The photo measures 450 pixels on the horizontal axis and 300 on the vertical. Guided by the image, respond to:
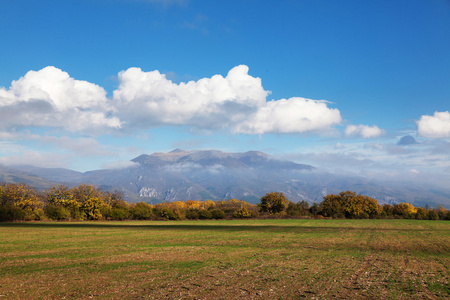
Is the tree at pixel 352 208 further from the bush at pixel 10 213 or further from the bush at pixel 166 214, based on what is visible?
Result: the bush at pixel 10 213

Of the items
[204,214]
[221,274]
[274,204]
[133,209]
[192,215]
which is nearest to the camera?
[221,274]

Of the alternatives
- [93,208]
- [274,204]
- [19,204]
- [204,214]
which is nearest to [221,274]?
[19,204]

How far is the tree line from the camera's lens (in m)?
80.6

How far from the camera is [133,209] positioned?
98312mm

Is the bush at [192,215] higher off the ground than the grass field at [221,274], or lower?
lower

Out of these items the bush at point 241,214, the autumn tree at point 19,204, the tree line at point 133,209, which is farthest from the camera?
the bush at point 241,214

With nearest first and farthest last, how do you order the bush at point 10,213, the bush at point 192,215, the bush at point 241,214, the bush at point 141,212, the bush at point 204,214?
the bush at point 10,213 < the bush at point 141,212 < the bush at point 204,214 < the bush at point 192,215 < the bush at point 241,214

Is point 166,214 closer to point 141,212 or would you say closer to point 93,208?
point 141,212

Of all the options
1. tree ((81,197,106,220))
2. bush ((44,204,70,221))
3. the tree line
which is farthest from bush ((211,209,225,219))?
bush ((44,204,70,221))

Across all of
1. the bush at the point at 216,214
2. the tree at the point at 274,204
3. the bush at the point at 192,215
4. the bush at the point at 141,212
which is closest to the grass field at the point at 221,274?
the bush at the point at 141,212

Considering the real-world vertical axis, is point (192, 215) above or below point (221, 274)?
below

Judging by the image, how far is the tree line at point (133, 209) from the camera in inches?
3174

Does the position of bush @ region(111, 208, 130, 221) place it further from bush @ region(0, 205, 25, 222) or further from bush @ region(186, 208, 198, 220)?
bush @ region(0, 205, 25, 222)

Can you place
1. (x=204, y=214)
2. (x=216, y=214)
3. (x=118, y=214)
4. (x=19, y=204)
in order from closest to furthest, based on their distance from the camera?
1. (x=19, y=204)
2. (x=118, y=214)
3. (x=204, y=214)
4. (x=216, y=214)
